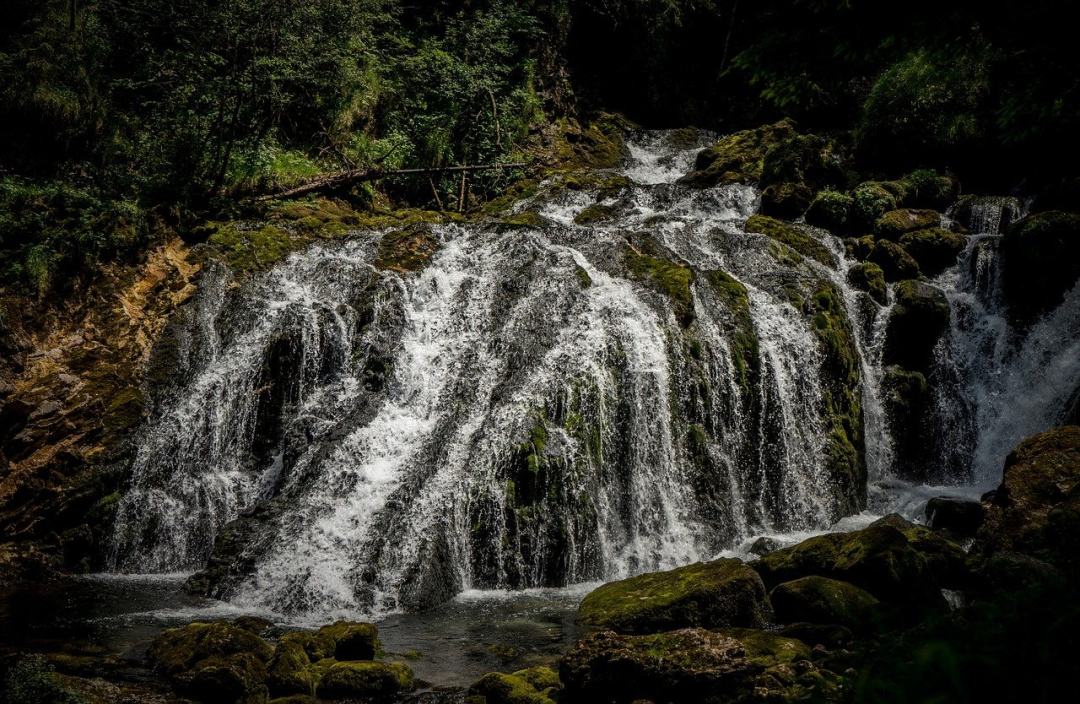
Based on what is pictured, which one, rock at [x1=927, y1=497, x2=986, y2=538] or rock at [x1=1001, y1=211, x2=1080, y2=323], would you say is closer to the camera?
rock at [x1=927, y1=497, x2=986, y2=538]

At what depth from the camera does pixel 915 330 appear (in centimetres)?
1465

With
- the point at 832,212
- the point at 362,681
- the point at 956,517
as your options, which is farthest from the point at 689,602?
the point at 832,212

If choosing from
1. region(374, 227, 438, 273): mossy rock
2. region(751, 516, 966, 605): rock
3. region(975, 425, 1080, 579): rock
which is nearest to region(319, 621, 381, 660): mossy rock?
region(751, 516, 966, 605): rock

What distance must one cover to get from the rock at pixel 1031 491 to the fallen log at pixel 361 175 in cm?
1695

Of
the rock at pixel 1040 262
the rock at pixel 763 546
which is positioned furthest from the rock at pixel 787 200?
the rock at pixel 763 546

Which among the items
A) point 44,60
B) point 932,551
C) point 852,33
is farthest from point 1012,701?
point 44,60

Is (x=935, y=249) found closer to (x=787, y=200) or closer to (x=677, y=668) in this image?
(x=787, y=200)

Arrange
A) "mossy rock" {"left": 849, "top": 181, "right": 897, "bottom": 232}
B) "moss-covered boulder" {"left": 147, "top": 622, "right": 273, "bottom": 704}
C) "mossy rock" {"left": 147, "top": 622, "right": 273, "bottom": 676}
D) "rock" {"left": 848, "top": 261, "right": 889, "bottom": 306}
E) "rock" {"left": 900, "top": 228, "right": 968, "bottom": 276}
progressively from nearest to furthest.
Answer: "moss-covered boulder" {"left": 147, "top": 622, "right": 273, "bottom": 704}
"mossy rock" {"left": 147, "top": 622, "right": 273, "bottom": 676}
"rock" {"left": 848, "top": 261, "right": 889, "bottom": 306}
"rock" {"left": 900, "top": 228, "right": 968, "bottom": 276}
"mossy rock" {"left": 849, "top": 181, "right": 897, "bottom": 232}

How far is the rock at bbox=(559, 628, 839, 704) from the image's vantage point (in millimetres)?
4809

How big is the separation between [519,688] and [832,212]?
1642cm

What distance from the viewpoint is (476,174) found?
74.0 ft

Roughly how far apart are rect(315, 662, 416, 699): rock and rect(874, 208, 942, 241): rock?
1658 cm

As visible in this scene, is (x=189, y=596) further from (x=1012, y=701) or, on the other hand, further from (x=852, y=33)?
(x=852, y=33)

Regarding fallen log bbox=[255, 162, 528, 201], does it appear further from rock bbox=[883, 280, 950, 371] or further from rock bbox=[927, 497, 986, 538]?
rock bbox=[927, 497, 986, 538]
